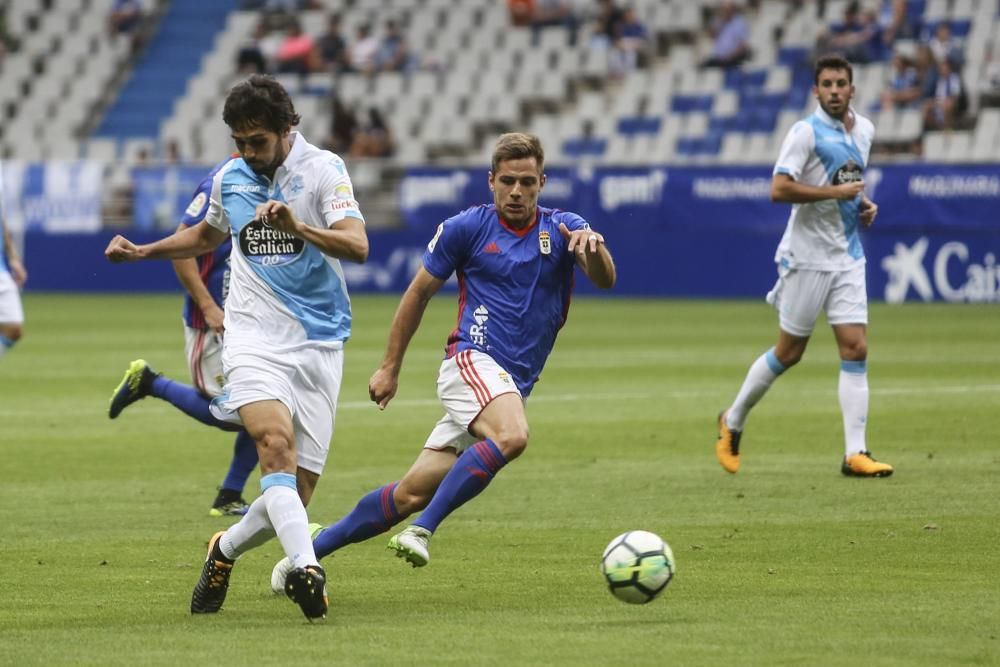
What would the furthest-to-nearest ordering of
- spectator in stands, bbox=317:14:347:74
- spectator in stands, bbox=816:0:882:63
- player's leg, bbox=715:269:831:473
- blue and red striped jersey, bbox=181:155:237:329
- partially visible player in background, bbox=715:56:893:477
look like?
spectator in stands, bbox=317:14:347:74
spectator in stands, bbox=816:0:882:63
player's leg, bbox=715:269:831:473
partially visible player in background, bbox=715:56:893:477
blue and red striped jersey, bbox=181:155:237:329

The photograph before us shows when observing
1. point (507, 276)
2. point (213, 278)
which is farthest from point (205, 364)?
point (507, 276)

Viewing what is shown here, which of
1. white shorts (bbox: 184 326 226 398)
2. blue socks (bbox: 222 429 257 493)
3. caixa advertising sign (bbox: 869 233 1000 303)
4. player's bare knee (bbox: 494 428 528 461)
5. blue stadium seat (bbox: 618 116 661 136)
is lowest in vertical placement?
caixa advertising sign (bbox: 869 233 1000 303)

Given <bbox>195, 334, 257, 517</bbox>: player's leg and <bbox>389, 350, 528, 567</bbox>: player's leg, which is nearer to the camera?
<bbox>389, 350, 528, 567</bbox>: player's leg

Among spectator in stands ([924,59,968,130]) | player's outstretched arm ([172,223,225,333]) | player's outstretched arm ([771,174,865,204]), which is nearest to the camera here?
player's outstretched arm ([172,223,225,333])

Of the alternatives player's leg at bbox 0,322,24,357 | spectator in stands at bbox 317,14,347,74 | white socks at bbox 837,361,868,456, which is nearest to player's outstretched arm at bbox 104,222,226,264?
white socks at bbox 837,361,868,456

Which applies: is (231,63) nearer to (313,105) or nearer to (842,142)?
(313,105)

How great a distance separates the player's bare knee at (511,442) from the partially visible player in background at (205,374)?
2824 mm

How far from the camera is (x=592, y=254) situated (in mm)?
7543

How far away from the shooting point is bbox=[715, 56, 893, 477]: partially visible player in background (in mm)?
11695

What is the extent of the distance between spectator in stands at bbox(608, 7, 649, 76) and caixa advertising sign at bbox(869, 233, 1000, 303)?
8954 mm

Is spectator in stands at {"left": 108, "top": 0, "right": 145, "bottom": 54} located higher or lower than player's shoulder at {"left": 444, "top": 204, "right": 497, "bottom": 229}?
lower

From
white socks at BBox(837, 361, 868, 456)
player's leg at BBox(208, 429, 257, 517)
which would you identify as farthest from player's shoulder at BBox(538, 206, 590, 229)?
white socks at BBox(837, 361, 868, 456)

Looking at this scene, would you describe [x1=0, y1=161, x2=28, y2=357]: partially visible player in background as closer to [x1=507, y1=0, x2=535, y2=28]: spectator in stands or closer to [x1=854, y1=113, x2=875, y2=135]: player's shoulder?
[x1=854, y1=113, x2=875, y2=135]: player's shoulder

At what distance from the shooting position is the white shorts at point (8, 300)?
14961mm
